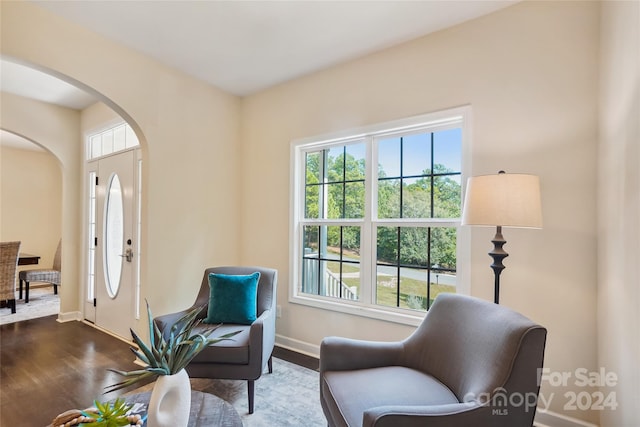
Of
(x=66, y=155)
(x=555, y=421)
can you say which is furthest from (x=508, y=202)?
(x=66, y=155)

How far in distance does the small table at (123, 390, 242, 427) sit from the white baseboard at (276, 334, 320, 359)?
1.53m

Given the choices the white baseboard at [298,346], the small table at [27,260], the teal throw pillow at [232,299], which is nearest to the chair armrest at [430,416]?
the teal throw pillow at [232,299]

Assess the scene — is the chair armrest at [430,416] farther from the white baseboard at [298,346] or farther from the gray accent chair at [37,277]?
the gray accent chair at [37,277]

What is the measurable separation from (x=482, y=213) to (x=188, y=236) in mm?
2619

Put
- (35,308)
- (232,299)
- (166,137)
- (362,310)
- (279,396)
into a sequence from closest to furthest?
(279,396) → (232,299) → (362,310) → (166,137) → (35,308)

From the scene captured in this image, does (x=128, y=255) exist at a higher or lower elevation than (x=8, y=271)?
higher

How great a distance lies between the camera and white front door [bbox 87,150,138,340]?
329cm

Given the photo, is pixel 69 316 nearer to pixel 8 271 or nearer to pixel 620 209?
pixel 8 271

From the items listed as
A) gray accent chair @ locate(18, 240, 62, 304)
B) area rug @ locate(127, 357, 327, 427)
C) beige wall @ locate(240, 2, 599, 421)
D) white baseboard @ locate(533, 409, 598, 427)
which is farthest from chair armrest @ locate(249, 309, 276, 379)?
gray accent chair @ locate(18, 240, 62, 304)

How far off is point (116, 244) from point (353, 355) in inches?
125

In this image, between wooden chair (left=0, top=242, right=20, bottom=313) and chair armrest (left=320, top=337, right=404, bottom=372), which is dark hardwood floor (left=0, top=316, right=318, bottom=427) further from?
chair armrest (left=320, top=337, right=404, bottom=372)

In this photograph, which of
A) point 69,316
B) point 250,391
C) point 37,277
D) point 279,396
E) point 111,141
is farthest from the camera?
point 37,277

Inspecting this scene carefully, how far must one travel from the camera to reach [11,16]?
76.9 inches

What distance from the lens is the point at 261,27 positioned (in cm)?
230
